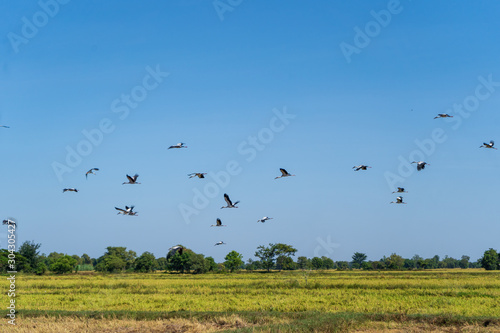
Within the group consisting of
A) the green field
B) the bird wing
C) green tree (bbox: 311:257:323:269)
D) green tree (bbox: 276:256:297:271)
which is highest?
the bird wing

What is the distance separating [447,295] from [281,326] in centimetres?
1921

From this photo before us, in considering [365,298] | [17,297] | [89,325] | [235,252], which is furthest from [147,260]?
Result: [89,325]

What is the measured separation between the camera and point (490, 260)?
105000 mm

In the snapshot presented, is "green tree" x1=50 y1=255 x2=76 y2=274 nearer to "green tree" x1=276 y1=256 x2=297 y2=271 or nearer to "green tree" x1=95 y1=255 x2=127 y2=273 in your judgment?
"green tree" x1=95 y1=255 x2=127 y2=273

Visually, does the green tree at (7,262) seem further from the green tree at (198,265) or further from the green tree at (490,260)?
the green tree at (490,260)

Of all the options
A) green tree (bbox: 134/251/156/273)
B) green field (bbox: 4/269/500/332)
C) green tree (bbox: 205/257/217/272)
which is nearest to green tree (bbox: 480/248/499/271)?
green tree (bbox: 205/257/217/272)

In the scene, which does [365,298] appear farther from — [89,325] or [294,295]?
[89,325]

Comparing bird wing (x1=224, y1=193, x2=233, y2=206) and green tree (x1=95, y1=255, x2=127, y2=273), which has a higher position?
bird wing (x1=224, y1=193, x2=233, y2=206)

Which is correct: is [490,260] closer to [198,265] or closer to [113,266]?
[198,265]

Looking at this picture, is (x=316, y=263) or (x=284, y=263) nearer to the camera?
(x=284, y=263)

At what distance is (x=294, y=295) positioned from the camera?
106 feet

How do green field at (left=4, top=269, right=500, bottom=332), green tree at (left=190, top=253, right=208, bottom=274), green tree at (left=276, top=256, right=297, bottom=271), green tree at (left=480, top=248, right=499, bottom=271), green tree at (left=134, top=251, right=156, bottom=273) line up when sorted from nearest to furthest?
→ green field at (left=4, top=269, right=500, bottom=332)
green tree at (left=190, top=253, right=208, bottom=274)
green tree at (left=134, top=251, right=156, bottom=273)
green tree at (left=276, top=256, right=297, bottom=271)
green tree at (left=480, top=248, right=499, bottom=271)

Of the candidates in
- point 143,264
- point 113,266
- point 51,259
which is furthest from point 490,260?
point 51,259

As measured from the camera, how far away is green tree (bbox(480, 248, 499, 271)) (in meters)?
104
